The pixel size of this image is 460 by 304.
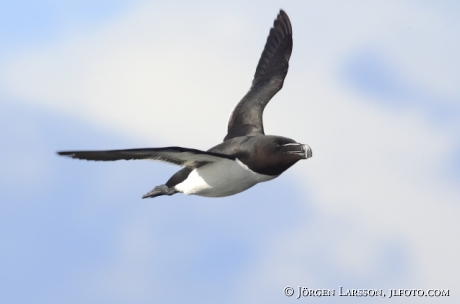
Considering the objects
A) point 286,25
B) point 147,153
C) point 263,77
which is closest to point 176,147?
point 147,153

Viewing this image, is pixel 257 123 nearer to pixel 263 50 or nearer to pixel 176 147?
pixel 263 50

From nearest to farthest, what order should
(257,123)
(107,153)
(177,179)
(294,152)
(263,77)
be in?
1. (107,153)
2. (294,152)
3. (177,179)
4. (257,123)
5. (263,77)

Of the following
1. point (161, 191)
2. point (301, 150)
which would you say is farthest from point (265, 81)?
point (301, 150)

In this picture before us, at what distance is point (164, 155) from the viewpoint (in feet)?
53.3

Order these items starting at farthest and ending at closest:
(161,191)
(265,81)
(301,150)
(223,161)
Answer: (265,81)
(161,191)
(223,161)
(301,150)

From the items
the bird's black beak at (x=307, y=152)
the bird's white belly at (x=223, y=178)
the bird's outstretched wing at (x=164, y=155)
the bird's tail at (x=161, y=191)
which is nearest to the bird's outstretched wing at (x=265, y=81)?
the bird's tail at (x=161, y=191)

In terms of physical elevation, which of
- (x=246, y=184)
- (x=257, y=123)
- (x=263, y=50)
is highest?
(x=263, y=50)

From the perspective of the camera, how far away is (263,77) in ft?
71.3

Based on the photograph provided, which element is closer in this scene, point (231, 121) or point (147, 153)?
point (147, 153)

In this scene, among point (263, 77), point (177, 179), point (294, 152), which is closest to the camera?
point (294, 152)

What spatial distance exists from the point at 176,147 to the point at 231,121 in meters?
5.19

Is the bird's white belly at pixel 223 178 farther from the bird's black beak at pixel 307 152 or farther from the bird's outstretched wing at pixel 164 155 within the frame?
the bird's black beak at pixel 307 152

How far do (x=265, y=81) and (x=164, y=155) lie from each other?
6052 mm

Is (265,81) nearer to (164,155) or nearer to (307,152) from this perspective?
(307,152)
